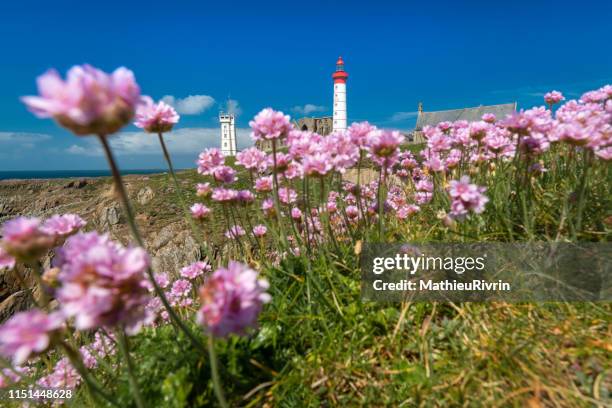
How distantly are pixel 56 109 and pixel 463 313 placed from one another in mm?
2099

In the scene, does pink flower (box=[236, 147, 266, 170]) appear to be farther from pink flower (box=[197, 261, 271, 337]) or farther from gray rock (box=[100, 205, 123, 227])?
gray rock (box=[100, 205, 123, 227])

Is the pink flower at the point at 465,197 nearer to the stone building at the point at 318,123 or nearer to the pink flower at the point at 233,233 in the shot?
the pink flower at the point at 233,233

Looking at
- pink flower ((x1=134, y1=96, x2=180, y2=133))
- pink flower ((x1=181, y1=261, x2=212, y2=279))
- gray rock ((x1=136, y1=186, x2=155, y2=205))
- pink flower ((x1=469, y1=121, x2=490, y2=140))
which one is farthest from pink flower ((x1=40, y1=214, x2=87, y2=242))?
gray rock ((x1=136, y1=186, x2=155, y2=205))

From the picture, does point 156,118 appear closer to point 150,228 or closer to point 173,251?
point 173,251

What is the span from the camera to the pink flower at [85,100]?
99 centimetres

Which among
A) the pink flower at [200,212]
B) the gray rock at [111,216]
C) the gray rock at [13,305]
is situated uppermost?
the pink flower at [200,212]

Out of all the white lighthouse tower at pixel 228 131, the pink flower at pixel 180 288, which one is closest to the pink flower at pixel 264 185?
the pink flower at pixel 180 288

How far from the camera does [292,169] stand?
2738mm

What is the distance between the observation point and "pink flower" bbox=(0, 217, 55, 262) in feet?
4.50

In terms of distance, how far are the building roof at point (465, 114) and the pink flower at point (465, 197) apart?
35.9 metres

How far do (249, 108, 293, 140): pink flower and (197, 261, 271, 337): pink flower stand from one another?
1379 millimetres

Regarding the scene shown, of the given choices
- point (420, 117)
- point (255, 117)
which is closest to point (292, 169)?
point (255, 117)

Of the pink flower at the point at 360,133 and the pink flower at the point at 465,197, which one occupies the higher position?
the pink flower at the point at 360,133

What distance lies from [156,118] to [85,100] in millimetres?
1205
